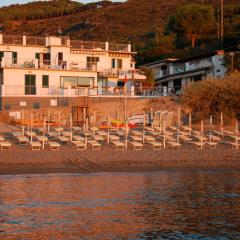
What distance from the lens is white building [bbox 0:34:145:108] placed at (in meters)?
50.1

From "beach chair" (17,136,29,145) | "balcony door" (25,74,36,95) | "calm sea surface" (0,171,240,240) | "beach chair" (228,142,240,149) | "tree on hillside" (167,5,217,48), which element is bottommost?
"calm sea surface" (0,171,240,240)

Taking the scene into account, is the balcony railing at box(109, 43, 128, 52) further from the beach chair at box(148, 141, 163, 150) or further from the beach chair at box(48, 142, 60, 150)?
the beach chair at box(48, 142, 60, 150)

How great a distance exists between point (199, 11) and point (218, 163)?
56.8 meters

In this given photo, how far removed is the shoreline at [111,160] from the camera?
1104 inches

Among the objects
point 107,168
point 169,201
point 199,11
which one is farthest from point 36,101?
point 199,11

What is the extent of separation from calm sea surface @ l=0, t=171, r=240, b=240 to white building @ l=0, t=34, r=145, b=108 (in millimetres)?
24605

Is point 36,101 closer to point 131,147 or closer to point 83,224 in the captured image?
point 131,147

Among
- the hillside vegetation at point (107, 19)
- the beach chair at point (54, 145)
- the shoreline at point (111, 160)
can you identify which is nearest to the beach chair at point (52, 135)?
the beach chair at point (54, 145)

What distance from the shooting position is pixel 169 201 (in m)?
20.1

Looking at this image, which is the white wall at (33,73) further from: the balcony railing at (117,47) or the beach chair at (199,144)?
the beach chair at (199,144)

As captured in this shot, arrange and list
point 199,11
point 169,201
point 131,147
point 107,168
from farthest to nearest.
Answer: point 199,11, point 131,147, point 107,168, point 169,201

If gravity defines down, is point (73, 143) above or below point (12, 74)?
below

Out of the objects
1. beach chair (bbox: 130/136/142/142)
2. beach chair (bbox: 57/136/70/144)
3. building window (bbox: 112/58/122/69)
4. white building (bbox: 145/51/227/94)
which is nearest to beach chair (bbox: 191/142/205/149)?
beach chair (bbox: 130/136/142/142)

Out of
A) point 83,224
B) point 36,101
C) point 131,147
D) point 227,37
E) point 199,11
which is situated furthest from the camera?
point 199,11
